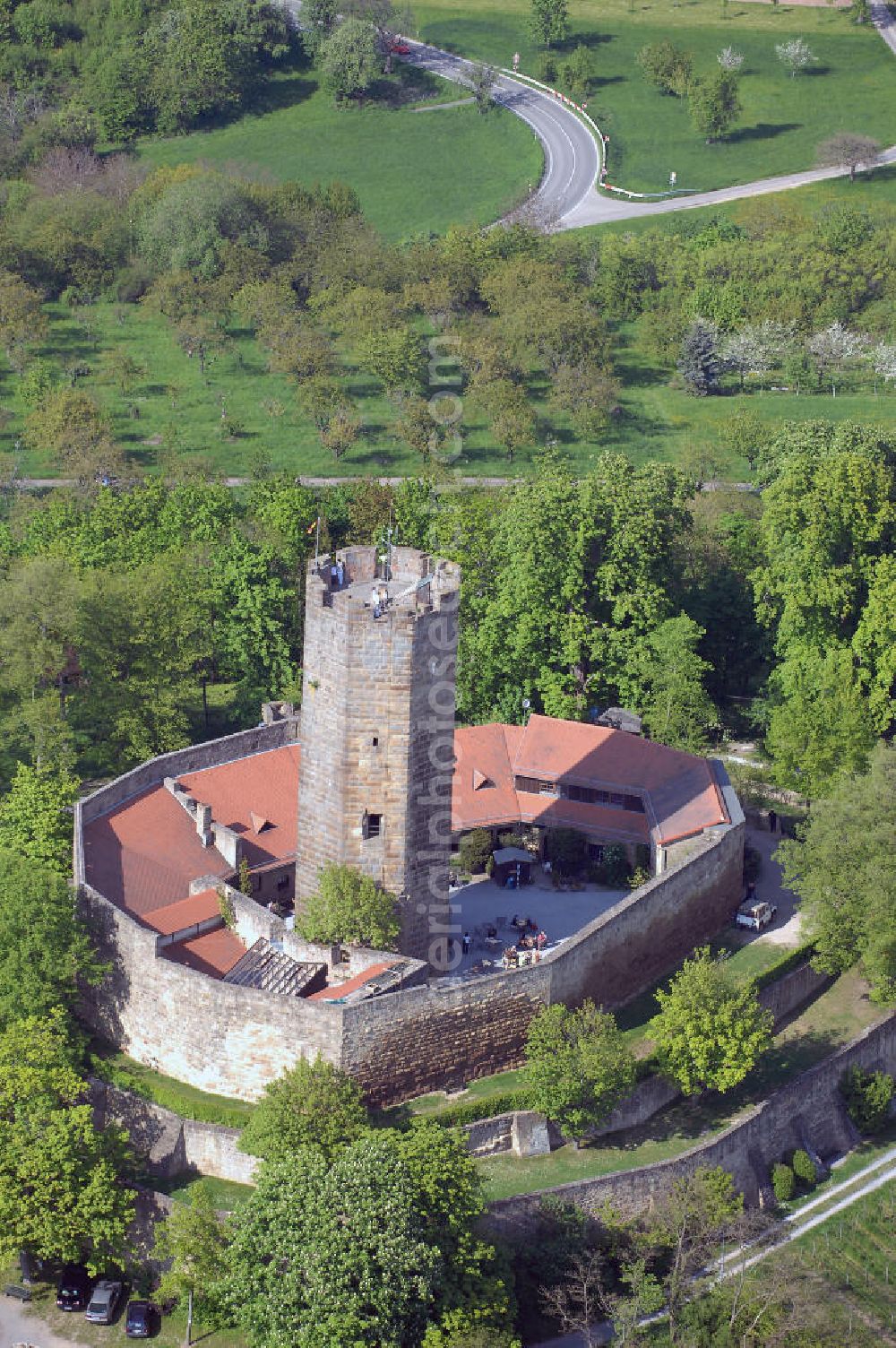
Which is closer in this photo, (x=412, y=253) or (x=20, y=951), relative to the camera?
(x=20, y=951)

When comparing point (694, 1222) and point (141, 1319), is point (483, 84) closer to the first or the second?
point (694, 1222)

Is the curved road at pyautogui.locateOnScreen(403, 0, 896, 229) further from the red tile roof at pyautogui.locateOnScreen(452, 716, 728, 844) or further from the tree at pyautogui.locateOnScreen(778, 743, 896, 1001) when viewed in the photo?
the tree at pyautogui.locateOnScreen(778, 743, 896, 1001)

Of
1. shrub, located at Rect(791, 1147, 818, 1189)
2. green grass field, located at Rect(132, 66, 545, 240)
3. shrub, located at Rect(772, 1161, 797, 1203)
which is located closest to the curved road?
green grass field, located at Rect(132, 66, 545, 240)

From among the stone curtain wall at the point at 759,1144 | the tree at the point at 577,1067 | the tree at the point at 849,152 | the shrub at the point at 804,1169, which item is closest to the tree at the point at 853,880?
the stone curtain wall at the point at 759,1144

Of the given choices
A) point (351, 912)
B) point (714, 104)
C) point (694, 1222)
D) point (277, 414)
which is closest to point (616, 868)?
point (351, 912)

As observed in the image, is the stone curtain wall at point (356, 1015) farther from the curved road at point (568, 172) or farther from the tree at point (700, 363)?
the curved road at point (568, 172)

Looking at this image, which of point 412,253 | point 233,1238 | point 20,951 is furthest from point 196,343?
point 233,1238

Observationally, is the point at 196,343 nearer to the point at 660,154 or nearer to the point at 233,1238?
the point at 660,154
